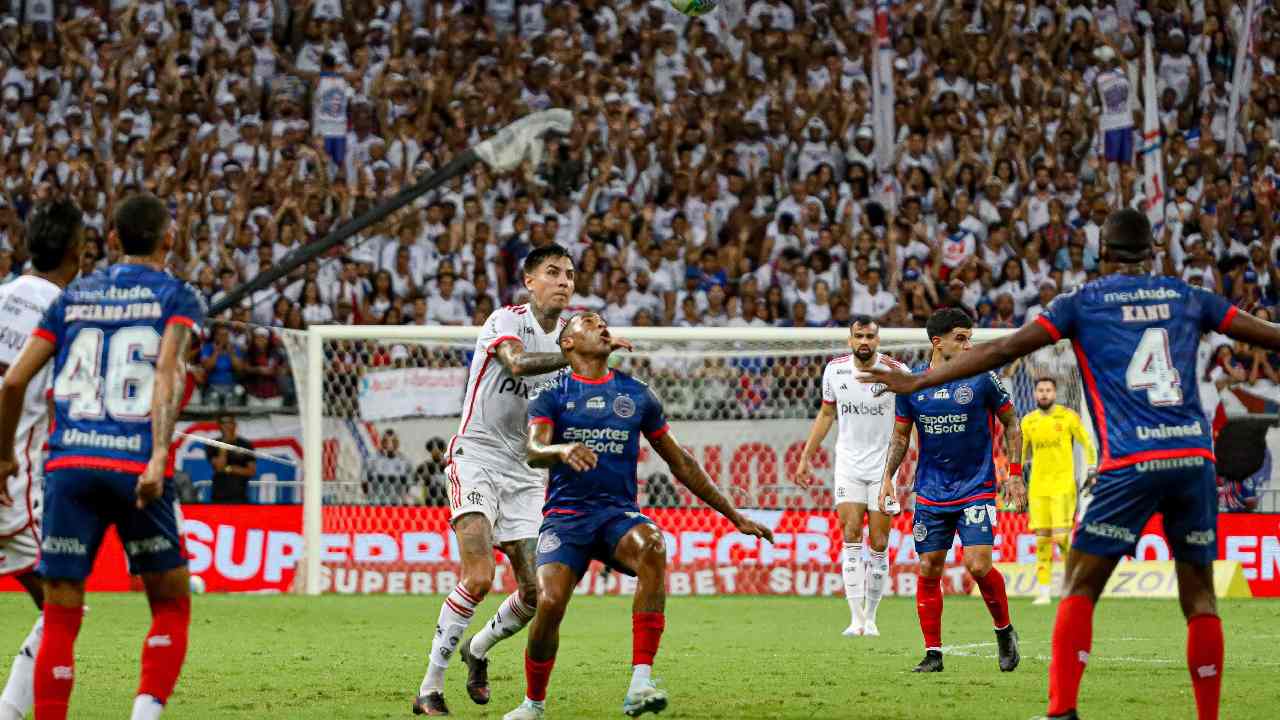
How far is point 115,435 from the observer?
6.96 m

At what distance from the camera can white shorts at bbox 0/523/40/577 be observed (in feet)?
28.2

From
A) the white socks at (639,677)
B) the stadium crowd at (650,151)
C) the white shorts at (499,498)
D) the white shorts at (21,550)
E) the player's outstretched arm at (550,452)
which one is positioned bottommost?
the white socks at (639,677)

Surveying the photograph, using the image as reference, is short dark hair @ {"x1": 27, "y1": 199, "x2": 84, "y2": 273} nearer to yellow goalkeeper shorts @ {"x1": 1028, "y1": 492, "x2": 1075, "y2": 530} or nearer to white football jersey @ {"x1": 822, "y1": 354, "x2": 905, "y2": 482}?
white football jersey @ {"x1": 822, "y1": 354, "x2": 905, "y2": 482}

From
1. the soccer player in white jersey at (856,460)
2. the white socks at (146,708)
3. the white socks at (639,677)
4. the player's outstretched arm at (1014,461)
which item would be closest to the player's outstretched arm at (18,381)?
the white socks at (146,708)

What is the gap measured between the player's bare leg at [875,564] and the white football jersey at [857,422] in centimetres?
46

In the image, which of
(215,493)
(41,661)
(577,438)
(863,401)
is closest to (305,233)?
(215,493)

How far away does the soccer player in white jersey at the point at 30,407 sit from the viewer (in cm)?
768

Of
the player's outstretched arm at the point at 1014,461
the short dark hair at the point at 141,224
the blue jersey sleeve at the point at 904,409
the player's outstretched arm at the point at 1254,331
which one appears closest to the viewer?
the short dark hair at the point at 141,224

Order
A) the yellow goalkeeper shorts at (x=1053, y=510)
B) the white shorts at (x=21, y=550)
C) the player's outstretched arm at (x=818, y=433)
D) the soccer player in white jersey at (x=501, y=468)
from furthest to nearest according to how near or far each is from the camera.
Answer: the yellow goalkeeper shorts at (x=1053, y=510) < the player's outstretched arm at (x=818, y=433) < the soccer player in white jersey at (x=501, y=468) < the white shorts at (x=21, y=550)

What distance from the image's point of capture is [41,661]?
23.0 feet

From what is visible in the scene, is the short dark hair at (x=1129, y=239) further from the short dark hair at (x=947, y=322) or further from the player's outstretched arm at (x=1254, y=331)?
the short dark hair at (x=947, y=322)

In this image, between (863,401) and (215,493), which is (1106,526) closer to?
(863,401)

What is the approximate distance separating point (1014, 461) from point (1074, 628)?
5.59m

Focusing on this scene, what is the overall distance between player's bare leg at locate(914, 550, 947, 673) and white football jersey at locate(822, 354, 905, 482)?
406 cm
